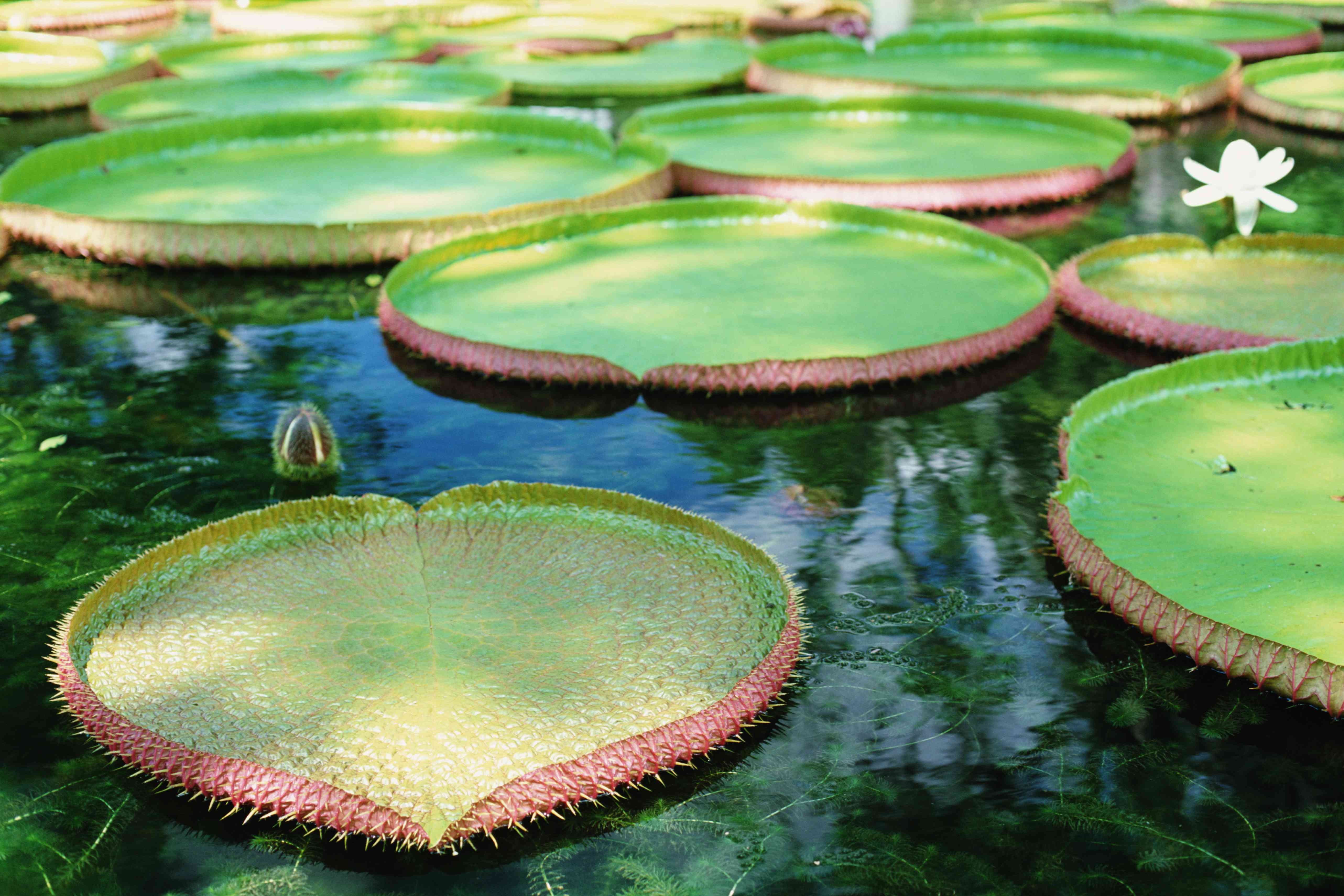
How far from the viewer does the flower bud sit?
3.09 meters

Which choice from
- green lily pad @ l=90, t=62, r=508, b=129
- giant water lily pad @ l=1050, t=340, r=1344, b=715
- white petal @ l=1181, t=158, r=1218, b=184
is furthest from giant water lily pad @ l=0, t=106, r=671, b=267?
giant water lily pad @ l=1050, t=340, r=1344, b=715

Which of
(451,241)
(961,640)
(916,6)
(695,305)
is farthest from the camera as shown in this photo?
(916,6)

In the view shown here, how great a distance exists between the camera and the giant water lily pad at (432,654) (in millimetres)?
1983

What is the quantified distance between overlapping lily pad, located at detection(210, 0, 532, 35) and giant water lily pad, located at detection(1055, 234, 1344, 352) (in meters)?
6.46

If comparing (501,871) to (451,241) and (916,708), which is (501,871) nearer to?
(916,708)

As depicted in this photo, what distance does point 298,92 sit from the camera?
7.59 meters

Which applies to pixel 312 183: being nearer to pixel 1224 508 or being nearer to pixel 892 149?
pixel 892 149

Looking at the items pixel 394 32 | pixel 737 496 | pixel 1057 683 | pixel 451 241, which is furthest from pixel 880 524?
pixel 394 32

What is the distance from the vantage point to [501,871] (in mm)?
1913

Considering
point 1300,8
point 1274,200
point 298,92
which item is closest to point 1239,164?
point 1274,200

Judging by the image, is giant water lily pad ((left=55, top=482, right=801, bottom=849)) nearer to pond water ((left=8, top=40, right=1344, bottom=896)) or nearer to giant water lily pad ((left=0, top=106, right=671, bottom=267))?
pond water ((left=8, top=40, right=1344, bottom=896))

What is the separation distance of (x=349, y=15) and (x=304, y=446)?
832 cm

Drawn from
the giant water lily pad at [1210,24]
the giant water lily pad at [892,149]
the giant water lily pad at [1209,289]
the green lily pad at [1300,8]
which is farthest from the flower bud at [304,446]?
the green lily pad at [1300,8]

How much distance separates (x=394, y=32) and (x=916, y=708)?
8.01m
